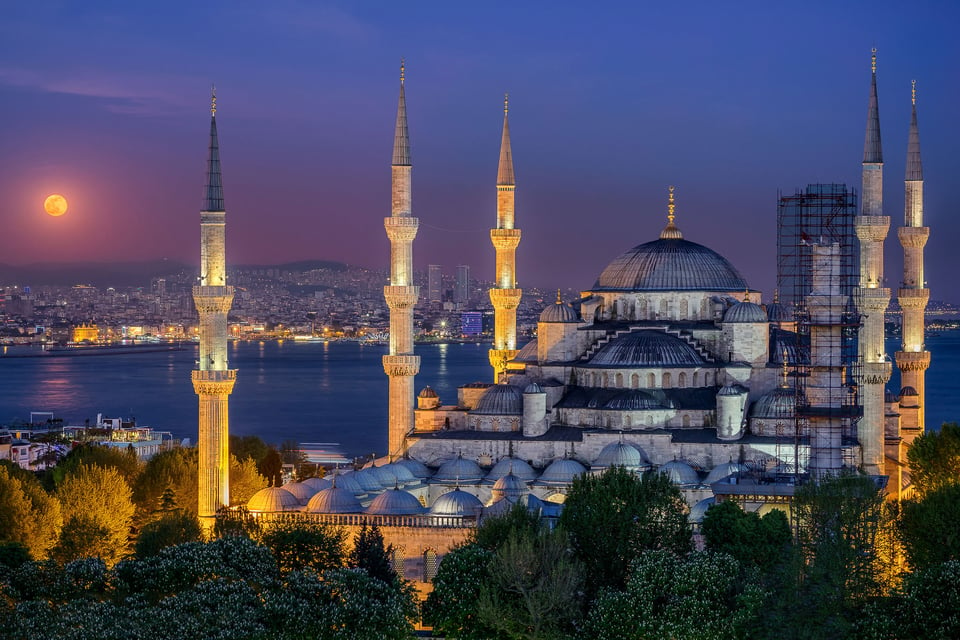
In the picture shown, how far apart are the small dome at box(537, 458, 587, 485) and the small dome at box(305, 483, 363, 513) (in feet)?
13.4

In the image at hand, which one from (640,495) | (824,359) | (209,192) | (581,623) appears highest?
(209,192)

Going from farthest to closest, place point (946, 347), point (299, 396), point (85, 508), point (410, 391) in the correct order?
1. point (946, 347)
2. point (299, 396)
3. point (410, 391)
4. point (85, 508)

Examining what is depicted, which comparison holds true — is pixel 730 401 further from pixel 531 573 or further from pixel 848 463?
pixel 531 573

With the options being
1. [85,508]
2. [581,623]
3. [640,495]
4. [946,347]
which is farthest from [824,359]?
[946,347]

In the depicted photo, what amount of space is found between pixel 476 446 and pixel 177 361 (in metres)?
125

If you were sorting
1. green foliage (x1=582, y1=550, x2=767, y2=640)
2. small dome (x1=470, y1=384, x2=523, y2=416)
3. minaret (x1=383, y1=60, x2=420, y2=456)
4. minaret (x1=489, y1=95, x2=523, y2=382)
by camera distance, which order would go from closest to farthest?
green foliage (x1=582, y1=550, x2=767, y2=640) → small dome (x1=470, y1=384, x2=523, y2=416) → minaret (x1=383, y1=60, x2=420, y2=456) → minaret (x1=489, y1=95, x2=523, y2=382)

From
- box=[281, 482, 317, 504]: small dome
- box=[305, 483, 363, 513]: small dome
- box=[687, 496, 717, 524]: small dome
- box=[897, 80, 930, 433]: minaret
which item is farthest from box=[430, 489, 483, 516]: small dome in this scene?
box=[897, 80, 930, 433]: minaret

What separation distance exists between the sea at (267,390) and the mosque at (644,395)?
33.1 m

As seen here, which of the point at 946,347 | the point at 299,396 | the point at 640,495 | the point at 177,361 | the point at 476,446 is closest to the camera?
the point at 640,495

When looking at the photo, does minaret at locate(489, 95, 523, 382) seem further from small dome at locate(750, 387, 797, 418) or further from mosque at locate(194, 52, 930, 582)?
small dome at locate(750, 387, 797, 418)

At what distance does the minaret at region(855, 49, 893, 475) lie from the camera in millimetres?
31875

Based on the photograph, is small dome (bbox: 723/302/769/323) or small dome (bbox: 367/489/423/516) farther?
small dome (bbox: 723/302/769/323)

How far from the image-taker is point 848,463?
3077 centimetres

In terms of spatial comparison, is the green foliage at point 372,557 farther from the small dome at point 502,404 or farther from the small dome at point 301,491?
the small dome at point 502,404
